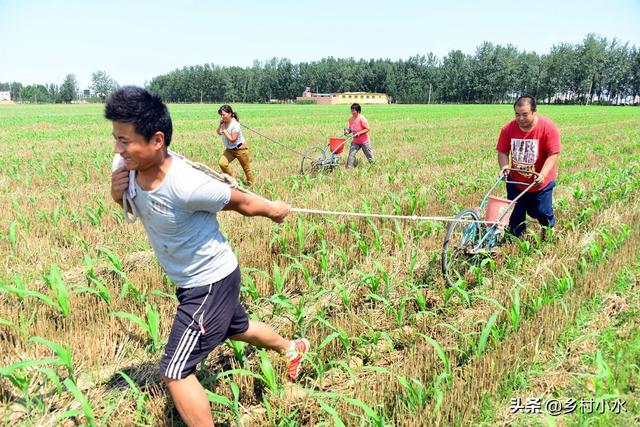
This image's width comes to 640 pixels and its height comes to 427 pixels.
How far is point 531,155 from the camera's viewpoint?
482 centimetres

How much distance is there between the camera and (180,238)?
87.0 inches

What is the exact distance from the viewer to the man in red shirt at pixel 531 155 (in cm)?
467

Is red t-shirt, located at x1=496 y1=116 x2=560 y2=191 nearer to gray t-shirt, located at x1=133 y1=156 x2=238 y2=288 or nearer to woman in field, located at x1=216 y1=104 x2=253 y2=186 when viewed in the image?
gray t-shirt, located at x1=133 y1=156 x2=238 y2=288

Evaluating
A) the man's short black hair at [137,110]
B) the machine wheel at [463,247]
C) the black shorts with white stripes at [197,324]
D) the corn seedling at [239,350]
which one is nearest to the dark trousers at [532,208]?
the machine wheel at [463,247]

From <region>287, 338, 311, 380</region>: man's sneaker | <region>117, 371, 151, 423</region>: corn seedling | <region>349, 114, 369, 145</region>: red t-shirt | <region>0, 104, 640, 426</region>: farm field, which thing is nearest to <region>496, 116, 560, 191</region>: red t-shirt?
<region>0, 104, 640, 426</region>: farm field

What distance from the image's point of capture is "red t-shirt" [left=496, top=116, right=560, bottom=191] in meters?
4.70

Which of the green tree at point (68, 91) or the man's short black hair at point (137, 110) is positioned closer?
the man's short black hair at point (137, 110)

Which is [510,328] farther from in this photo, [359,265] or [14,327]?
[14,327]

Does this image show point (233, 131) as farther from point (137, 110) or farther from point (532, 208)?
point (137, 110)

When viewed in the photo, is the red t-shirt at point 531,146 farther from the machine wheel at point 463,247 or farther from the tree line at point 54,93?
the tree line at point 54,93

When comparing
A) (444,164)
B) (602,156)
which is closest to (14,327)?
(444,164)

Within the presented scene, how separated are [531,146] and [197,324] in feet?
13.8

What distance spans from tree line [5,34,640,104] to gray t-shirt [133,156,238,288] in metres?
97.2

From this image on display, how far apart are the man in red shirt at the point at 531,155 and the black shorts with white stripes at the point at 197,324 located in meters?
3.76
